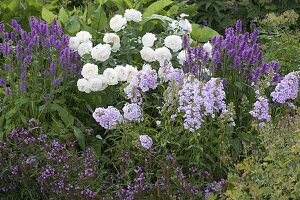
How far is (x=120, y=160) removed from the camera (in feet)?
15.0

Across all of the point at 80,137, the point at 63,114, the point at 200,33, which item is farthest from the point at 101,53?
the point at 200,33

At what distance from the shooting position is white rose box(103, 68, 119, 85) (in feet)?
15.9

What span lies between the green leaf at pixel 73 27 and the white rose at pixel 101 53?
821 mm

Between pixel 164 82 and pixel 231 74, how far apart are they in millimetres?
512

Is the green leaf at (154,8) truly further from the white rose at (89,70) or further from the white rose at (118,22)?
the white rose at (89,70)

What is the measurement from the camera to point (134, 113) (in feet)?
14.6

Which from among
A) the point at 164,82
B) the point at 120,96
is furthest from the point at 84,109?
the point at 164,82

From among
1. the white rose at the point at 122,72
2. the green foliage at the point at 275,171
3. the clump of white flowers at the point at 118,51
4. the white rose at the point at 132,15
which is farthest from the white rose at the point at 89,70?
the green foliage at the point at 275,171

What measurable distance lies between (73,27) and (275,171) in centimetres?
283

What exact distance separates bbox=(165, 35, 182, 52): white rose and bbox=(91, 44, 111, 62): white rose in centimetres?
46

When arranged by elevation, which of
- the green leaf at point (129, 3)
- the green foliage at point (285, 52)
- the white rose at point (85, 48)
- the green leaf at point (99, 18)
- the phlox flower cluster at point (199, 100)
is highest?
the phlox flower cluster at point (199, 100)

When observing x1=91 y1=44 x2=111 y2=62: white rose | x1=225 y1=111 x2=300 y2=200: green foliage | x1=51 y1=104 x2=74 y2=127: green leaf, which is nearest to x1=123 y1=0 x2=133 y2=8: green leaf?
x1=91 y1=44 x2=111 y2=62: white rose

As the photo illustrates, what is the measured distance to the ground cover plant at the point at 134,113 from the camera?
167 inches

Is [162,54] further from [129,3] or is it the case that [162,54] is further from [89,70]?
[129,3]
